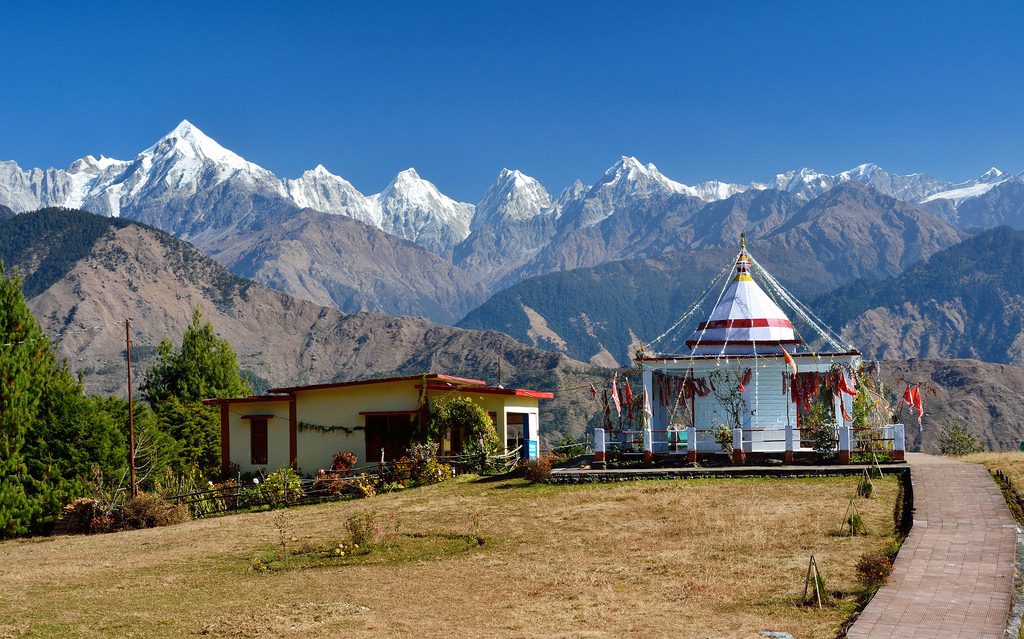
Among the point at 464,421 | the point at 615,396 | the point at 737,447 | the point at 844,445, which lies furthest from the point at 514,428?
the point at 844,445

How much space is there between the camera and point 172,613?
55.9ft

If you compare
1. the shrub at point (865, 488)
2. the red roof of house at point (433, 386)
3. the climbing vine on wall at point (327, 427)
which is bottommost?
the shrub at point (865, 488)

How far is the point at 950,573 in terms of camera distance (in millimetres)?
16125

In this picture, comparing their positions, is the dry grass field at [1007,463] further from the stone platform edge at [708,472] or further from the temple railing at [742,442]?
the stone platform edge at [708,472]

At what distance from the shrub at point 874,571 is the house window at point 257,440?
27742 mm

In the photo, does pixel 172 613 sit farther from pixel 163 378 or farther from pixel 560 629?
pixel 163 378

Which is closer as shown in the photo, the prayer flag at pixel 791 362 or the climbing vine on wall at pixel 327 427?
the prayer flag at pixel 791 362

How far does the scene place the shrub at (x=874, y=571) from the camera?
1566 cm

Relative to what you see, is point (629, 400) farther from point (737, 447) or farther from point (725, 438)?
point (737, 447)

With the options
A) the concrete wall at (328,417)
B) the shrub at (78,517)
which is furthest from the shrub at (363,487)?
the shrub at (78,517)

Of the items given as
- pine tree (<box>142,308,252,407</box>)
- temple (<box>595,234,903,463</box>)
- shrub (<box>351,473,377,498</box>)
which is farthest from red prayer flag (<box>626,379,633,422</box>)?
pine tree (<box>142,308,252,407</box>)

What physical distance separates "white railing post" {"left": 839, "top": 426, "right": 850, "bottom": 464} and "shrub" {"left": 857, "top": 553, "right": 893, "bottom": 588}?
1267 centimetres

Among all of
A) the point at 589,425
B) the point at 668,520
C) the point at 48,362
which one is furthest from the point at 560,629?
the point at 589,425

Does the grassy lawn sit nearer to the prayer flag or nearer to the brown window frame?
the prayer flag
